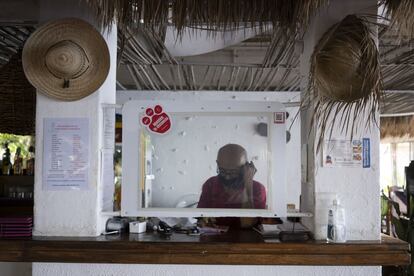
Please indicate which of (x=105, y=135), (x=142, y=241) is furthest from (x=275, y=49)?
(x=142, y=241)

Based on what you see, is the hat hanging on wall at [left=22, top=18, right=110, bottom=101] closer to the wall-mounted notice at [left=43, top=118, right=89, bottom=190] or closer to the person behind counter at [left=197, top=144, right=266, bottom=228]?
the wall-mounted notice at [left=43, top=118, right=89, bottom=190]

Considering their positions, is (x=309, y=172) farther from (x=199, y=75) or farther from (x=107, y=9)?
(x=199, y=75)

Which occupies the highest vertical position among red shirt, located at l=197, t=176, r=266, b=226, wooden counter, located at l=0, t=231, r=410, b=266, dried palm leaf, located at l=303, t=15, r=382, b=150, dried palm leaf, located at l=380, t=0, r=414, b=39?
dried palm leaf, located at l=380, t=0, r=414, b=39

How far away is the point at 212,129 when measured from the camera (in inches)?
94.7

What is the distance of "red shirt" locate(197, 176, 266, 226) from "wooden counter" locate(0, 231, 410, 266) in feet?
0.81

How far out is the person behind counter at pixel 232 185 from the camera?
7.79 ft

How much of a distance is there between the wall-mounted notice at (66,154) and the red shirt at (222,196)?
2.21 feet

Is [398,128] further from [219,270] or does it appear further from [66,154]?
[66,154]

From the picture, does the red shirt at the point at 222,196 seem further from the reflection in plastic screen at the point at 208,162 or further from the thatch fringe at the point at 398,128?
the thatch fringe at the point at 398,128

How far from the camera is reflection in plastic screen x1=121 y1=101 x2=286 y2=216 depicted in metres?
2.35

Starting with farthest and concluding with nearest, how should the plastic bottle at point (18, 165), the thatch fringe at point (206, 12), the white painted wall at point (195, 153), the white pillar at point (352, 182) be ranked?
1. the plastic bottle at point (18, 165)
2. the white painted wall at point (195, 153)
3. the white pillar at point (352, 182)
4. the thatch fringe at point (206, 12)

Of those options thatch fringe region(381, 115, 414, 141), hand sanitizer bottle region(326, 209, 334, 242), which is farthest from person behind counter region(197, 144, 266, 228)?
thatch fringe region(381, 115, 414, 141)

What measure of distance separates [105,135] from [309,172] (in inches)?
47.1

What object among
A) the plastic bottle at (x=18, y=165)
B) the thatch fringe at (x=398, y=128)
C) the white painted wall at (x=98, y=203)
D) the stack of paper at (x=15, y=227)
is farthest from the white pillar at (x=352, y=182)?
the thatch fringe at (x=398, y=128)
